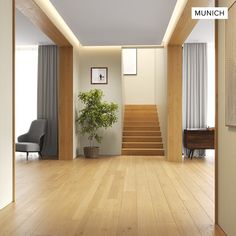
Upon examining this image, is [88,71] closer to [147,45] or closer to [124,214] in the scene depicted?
[147,45]

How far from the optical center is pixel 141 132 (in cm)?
1056

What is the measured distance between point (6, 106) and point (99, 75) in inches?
223

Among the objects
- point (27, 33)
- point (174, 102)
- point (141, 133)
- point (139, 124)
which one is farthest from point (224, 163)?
point (139, 124)

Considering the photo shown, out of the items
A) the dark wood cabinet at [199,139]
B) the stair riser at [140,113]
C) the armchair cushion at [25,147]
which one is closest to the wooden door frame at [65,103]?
the armchair cushion at [25,147]

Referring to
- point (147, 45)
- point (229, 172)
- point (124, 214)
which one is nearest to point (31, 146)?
point (147, 45)

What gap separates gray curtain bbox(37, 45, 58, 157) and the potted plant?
860 millimetres

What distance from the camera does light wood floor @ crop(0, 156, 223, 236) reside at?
129 inches

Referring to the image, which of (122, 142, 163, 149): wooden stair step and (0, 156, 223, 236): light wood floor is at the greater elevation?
(122, 142, 163, 149): wooden stair step

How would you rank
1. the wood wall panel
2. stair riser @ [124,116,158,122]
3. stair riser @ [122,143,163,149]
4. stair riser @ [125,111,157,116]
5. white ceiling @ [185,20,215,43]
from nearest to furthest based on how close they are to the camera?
the wood wall panel
white ceiling @ [185,20,215,43]
stair riser @ [122,143,163,149]
stair riser @ [124,116,158,122]
stair riser @ [125,111,157,116]

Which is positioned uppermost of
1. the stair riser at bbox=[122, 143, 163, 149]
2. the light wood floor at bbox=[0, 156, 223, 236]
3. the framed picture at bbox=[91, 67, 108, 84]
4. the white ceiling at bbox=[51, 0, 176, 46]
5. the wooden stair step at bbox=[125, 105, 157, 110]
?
the white ceiling at bbox=[51, 0, 176, 46]

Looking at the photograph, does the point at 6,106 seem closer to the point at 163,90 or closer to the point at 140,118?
the point at 163,90

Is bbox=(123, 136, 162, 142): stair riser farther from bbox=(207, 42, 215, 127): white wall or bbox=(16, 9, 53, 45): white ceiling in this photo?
bbox=(16, 9, 53, 45): white ceiling

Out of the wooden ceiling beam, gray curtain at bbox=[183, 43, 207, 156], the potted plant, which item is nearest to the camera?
the wooden ceiling beam

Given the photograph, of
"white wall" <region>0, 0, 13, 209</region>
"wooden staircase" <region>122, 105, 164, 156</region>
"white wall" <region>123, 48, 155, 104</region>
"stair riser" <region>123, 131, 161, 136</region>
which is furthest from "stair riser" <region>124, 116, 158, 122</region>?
"white wall" <region>0, 0, 13, 209</region>
